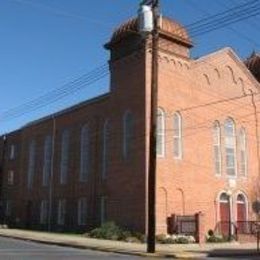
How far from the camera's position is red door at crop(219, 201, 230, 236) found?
4175cm

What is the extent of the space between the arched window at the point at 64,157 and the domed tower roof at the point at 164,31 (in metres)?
11.0

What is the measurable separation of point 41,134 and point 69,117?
5905 mm

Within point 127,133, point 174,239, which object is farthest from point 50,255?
point 127,133

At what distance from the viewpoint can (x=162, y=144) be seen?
39188mm

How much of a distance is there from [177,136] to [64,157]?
13182 mm

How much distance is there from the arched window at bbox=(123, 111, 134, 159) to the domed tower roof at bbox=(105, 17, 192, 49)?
5.20 m

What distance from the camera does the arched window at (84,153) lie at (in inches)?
1838

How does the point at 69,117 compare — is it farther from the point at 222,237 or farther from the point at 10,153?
the point at 222,237

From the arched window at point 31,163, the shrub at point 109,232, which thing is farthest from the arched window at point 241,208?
the arched window at point 31,163

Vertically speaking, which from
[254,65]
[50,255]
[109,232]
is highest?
[254,65]

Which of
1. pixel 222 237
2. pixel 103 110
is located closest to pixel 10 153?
pixel 103 110

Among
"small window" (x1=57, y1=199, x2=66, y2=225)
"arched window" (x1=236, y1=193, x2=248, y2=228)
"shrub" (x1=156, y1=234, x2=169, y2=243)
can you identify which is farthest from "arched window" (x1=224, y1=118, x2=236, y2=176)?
"small window" (x1=57, y1=199, x2=66, y2=225)

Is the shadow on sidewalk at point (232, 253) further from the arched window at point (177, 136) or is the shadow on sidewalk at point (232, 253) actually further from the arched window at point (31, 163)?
the arched window at point (31, 163)

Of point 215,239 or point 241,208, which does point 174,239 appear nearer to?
point 215,239
